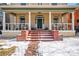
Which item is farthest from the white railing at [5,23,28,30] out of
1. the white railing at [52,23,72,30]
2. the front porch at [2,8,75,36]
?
the white railing at [52,23,72,30]

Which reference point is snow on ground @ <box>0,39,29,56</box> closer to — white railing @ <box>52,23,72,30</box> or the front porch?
the front porch

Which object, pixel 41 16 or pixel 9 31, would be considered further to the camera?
pixel 41 16

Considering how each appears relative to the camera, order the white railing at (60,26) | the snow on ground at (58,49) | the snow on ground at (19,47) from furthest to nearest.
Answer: the white railing at (60,26) < the snow on ground at (58,49) < the snow on ground at (19,47)

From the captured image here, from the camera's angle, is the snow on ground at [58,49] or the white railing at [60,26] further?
the white railing at [60,26]

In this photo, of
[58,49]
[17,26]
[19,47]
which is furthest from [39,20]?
[58,49]

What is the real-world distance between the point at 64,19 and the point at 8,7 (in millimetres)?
7882

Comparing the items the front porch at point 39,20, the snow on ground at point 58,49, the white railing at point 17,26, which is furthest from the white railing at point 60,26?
the snow on ground at point 58,49

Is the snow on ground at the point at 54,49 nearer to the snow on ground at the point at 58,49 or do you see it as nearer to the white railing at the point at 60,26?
the snow on ground at the point at 58,49

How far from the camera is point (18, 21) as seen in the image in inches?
953

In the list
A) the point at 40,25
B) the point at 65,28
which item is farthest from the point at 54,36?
the point at 40,25

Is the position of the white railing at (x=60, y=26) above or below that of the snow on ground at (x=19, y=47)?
above

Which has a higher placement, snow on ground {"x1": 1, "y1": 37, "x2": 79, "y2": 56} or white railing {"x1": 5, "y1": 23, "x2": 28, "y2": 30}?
white railing {"x1": 5, "y1": 23, "x2": 28, "y2": 30}

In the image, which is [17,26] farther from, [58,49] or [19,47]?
[58,49]

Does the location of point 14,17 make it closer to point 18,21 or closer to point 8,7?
point 18,21
